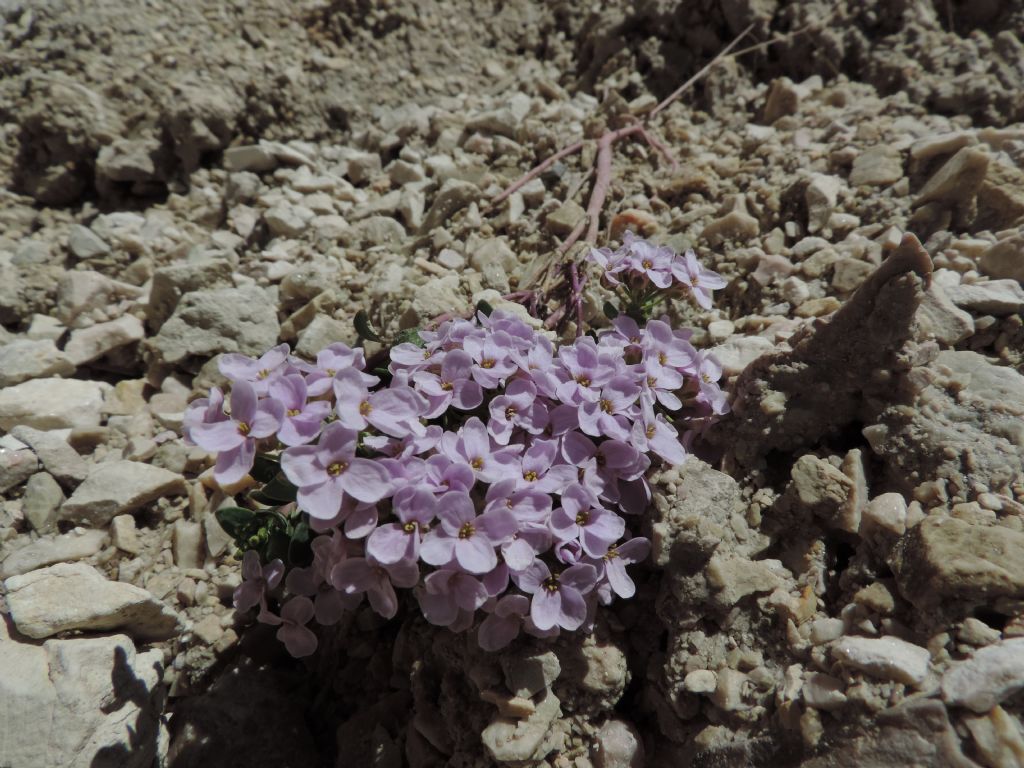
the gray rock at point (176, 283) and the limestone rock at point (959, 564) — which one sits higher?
the limestone rock at point (959, 564)

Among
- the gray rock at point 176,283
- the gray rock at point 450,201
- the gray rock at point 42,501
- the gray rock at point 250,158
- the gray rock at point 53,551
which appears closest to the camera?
the gray rock at point 53,551

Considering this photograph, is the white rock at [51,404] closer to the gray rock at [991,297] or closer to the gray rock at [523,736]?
the gray rock at [523,736]

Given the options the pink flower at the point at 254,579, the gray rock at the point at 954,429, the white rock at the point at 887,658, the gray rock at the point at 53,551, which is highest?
the gray rock at the point at 954,429

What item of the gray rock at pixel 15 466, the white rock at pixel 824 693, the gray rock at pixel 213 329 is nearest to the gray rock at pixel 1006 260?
the white rock at pixel 824 693

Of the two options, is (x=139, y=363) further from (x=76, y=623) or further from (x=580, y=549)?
(x=580, y=549)

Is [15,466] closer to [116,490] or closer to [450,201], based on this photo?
[116,490]

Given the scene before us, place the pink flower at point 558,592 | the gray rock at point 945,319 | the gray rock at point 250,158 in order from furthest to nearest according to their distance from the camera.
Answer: the gray rock at point 250,158 < the gray rock at point 945,319 < the pink flower at point 558,592
